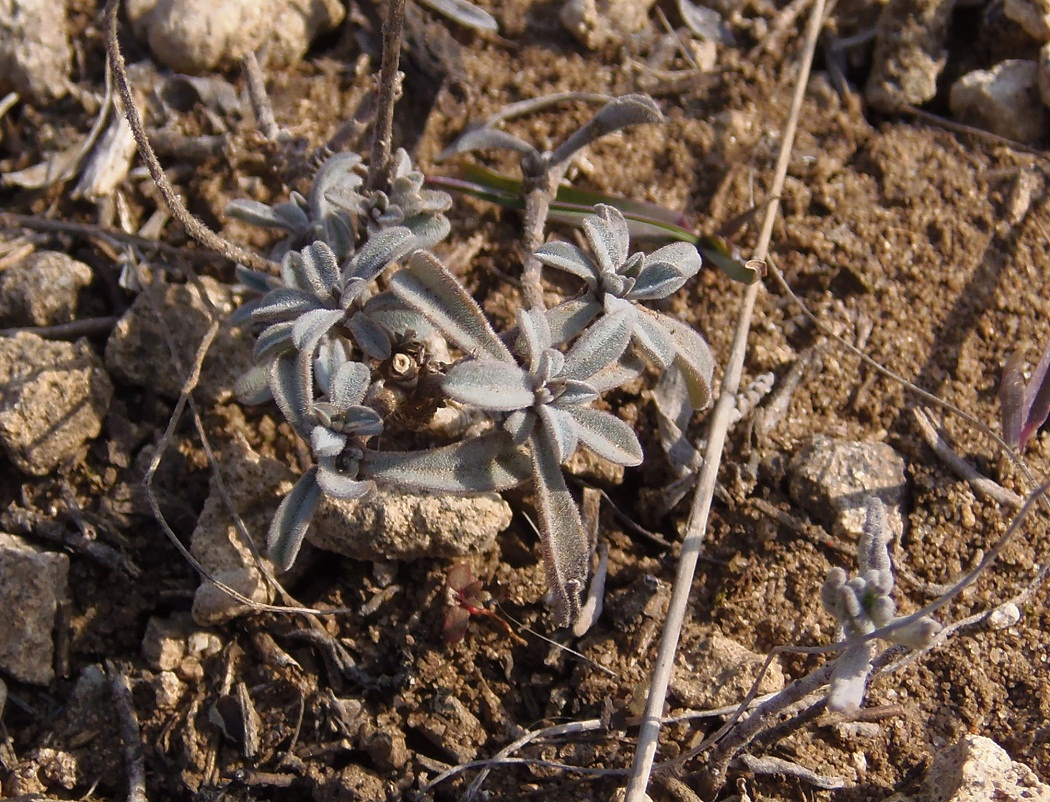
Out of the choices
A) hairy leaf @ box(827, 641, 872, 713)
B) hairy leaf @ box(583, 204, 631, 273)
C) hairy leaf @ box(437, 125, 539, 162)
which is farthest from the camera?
hairy leaf @ box(437, 125, 539, 162)

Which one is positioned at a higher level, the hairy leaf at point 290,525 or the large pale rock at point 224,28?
the large pale rock at point 224,28

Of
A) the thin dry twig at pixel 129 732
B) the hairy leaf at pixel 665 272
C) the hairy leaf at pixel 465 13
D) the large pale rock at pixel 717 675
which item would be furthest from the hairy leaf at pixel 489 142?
the thin dry twig at pixel 129 732

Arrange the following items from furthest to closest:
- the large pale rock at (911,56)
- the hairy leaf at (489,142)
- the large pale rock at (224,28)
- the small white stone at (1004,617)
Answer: the large pale rock at (911,56) → the large pale rock at (224,28) → the hairy leaf at (489,142) → the small white stone at (1004,617)

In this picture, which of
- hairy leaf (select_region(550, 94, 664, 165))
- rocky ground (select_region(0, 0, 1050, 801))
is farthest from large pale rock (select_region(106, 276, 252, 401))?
hairy leaf (select_region(550, 94, 664, 165))

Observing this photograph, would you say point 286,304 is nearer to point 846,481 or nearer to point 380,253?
point 380,253

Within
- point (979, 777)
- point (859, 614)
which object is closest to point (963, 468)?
point (979, 777)

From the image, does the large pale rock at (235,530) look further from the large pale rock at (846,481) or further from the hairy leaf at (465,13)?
the hairy leaf at (465,13)

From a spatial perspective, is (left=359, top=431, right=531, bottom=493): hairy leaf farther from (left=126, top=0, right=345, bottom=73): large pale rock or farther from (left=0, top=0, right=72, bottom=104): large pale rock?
(left=0, top=0, right=72, bottom=104): large pale rock
